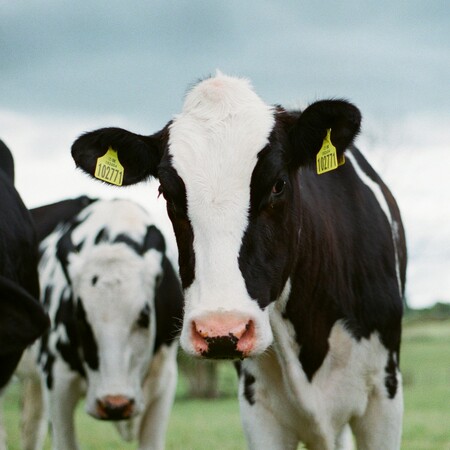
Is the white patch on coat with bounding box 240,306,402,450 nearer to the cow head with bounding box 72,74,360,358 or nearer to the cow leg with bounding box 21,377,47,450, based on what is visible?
the cow head with bounding box 72,74,360,358

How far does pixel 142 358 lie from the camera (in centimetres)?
895

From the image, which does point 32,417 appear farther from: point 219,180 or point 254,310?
point 254,310

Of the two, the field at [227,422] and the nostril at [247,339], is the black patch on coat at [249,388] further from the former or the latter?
the field at [227,422]

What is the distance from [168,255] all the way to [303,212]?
4106 millimetres

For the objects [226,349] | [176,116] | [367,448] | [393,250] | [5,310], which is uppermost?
[176,116]

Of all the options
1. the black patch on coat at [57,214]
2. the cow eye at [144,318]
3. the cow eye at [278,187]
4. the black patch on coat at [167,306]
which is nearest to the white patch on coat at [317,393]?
the cow eye at [278,187]

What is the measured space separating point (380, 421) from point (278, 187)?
67.6 inches

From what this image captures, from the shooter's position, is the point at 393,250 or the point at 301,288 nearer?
the point at 301,288

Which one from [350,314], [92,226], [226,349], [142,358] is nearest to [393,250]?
[350,314]

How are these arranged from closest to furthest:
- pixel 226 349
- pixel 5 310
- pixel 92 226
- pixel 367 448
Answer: pixel 226 349 < pixel 5 310 < pixel 367 448 < pixel 92 226

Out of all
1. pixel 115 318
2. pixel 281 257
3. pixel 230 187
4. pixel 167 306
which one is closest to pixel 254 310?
pixel 281 257

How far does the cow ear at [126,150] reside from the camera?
5730 millimetres

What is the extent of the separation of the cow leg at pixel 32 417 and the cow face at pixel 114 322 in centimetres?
300

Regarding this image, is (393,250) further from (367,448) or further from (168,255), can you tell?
(168,255)
